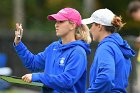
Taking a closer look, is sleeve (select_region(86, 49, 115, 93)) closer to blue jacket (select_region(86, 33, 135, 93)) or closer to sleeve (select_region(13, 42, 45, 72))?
blue jacket (select_region(86, 33, 135, 93))

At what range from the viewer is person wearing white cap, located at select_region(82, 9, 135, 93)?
7.66 m

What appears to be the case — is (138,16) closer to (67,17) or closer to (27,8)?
(67,17)

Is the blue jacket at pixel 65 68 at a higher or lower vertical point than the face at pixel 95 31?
lower

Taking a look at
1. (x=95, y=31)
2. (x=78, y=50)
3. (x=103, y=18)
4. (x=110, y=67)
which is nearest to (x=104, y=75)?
(x=110, y=67)

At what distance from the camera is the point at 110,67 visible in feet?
25.1

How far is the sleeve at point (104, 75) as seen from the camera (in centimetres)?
762

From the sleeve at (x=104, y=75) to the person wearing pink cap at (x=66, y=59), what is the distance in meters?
0.56

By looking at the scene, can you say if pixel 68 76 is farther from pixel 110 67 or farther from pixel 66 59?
pixel 110 67

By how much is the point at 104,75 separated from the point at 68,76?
688mm

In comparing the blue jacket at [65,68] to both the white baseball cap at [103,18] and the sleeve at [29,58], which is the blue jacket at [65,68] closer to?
the sleeve at [29,58]

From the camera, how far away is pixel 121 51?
8039 mm

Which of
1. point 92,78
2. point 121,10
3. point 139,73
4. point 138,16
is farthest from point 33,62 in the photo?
point 121,10

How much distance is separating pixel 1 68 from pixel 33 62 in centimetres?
660

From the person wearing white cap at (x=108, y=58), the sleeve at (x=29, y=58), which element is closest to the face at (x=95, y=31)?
the person wearing white cap at (x=108, y=58)
